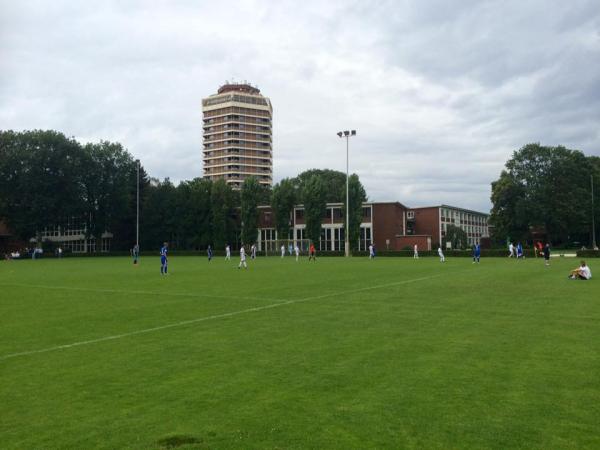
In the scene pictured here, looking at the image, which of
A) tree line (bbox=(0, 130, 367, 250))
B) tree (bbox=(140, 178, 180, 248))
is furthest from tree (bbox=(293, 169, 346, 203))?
tree (bbox=(140, 178, 180, 248))

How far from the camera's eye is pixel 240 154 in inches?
5920

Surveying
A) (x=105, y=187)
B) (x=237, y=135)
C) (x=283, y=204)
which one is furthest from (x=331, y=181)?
(x=237, y=135)

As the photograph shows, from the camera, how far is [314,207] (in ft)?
281

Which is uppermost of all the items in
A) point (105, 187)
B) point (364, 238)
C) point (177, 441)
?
point (105, 187)

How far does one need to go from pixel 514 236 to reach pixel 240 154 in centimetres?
8868

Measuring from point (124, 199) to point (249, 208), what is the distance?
22101 mm

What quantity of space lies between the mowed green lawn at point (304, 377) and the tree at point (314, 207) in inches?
2756

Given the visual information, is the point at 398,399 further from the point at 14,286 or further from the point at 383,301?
the point at 14,286

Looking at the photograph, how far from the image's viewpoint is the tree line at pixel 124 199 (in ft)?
263

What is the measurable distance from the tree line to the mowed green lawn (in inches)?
2773

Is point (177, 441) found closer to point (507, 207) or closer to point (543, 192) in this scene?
point (543, 192)

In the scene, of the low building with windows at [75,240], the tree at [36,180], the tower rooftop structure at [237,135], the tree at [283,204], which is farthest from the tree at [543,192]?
the tower rooftop structure at [237,135]

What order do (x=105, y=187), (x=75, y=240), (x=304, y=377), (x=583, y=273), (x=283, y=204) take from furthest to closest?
1. (x=75, y=240)
2. (x=105, y=187)
3. (x=283, y=204)
4. (x=583, y=273)
5. (x=304, y=377)

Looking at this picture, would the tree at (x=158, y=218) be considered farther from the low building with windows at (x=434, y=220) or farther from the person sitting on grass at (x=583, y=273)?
the person sitting on grass at (x=583, y=273)
